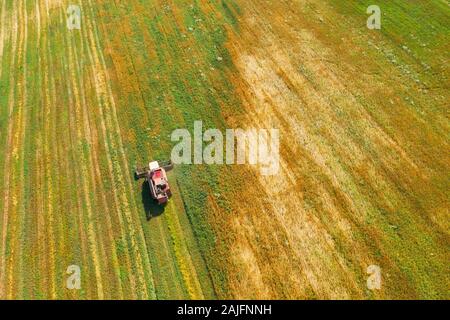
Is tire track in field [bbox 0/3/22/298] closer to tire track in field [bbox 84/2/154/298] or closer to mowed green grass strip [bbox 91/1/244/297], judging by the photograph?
tire track in field [bbox 84/2/154/298]

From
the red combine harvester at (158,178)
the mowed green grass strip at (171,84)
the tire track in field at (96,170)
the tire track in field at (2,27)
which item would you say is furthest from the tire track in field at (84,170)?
the tire track in field at (2,27)

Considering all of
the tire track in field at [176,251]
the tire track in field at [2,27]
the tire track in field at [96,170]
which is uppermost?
the tire track in field at [2,27]

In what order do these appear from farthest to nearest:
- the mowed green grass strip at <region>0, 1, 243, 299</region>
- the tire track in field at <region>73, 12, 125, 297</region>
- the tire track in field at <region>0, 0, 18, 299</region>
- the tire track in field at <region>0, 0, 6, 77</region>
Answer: the tire track in field at <region>0, 0, 6, 77</region>
the tire track in field at <region>73, 12, 125, 297</region>
the tire track in field at <region>0, 0, 18, 299</region>
the mowed green grass strip at <region>0, 1, 243, 299</region>

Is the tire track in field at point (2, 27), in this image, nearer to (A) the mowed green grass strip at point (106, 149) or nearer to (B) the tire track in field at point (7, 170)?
(A) the mowed green grass strip at point (106, 149)

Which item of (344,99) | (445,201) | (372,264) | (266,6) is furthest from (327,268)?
(266,6)

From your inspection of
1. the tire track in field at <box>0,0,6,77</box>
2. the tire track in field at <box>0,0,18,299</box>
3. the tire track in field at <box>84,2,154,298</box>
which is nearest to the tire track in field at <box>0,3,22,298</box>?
the tire track in field at <box>0,0,18,299</box>

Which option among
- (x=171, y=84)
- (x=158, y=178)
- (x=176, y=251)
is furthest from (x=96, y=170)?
(x=171, y=84)

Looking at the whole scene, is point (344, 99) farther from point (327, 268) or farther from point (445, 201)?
point (327, 268)

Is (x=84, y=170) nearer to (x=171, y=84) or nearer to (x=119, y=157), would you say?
(x=119, y=157)

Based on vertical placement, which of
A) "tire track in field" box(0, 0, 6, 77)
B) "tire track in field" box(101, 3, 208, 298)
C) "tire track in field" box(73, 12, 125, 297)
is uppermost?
"tire track in field" box(0, 0, 6, 77)
